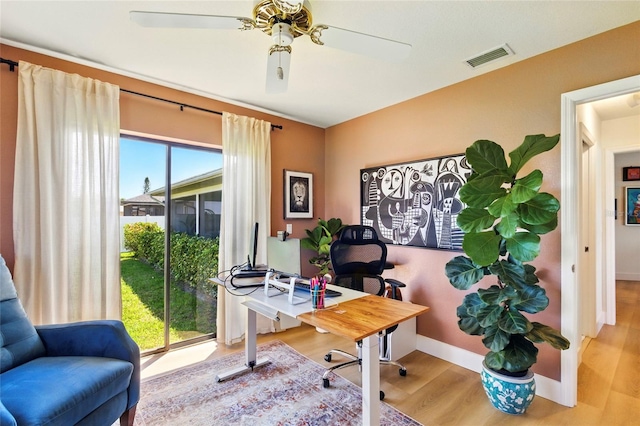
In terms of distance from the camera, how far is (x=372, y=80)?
2.56 metres

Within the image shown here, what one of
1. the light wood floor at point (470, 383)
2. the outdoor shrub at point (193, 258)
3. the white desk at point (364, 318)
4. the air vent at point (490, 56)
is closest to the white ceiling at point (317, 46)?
the air vent at point (490, 56)

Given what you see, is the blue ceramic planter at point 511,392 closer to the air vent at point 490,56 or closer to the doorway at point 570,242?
the doorway at point 570,242

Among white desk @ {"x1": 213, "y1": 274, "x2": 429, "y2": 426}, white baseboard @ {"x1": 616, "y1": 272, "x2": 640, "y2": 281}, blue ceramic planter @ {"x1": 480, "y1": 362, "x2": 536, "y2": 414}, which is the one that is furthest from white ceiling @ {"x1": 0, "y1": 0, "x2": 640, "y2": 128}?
white baseboard @ {"x1": 616, "y1": 272, "x2": 640, "y2": 281}

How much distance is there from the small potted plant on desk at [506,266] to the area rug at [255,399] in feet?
2.28

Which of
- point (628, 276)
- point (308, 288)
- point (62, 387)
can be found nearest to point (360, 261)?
point (308, 288)

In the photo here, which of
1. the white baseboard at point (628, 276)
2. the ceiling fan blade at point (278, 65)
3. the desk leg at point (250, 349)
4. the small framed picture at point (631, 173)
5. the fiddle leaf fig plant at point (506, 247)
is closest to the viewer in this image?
the ceiling fan blade at point (278, 65)

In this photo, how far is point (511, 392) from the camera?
180 centimetres

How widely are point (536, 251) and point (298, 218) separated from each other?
8.26 feet

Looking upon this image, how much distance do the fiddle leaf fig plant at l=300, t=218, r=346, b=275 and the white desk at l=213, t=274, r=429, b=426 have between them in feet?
4.37

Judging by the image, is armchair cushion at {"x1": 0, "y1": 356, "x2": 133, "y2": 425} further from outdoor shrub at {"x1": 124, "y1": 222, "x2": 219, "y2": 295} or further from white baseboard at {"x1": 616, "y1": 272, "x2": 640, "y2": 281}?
white baseboard at {"x1": 616, "y1": 272, "x2": 640, "y2": 281}

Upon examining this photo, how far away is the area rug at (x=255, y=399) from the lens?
5.96ft

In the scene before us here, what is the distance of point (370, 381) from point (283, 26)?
1864mm

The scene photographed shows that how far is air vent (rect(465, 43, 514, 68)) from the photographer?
206 centimetres

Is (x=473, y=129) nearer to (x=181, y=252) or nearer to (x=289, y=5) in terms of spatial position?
(x=289, y=5)
